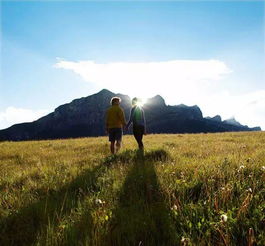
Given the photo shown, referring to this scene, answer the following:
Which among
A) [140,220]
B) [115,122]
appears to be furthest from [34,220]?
[115,122]

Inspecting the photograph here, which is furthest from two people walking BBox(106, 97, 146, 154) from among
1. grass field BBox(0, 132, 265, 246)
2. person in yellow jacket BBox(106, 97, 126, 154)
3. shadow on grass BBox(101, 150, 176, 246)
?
shadow on grass BBox(101, 150, 176, 246)

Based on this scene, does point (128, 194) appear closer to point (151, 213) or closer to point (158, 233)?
point (151, 213)

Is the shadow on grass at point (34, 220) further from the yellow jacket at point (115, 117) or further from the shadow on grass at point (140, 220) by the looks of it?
the yellow jacket at point (115, 117)

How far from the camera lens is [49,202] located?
4.59 m

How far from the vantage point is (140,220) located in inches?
136

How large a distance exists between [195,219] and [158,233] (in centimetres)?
55

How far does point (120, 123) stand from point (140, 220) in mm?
9330

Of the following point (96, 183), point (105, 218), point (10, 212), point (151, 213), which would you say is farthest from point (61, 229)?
→ point (96, 183)

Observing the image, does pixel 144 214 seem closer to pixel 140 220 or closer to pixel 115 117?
pixel 140 220

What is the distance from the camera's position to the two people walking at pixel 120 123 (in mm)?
12219

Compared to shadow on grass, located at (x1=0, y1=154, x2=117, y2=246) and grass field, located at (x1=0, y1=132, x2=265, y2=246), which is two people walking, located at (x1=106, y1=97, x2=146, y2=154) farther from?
shadow on grass, located at (x1=0, y1=154, x2=117, y2=246)

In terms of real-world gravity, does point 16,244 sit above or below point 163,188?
below

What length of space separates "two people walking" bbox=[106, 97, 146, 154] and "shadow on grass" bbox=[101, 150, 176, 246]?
7223 mm

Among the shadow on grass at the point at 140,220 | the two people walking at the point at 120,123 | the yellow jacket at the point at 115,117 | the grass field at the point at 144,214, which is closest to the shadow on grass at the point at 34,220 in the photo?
the grass field at the point at 144,214
